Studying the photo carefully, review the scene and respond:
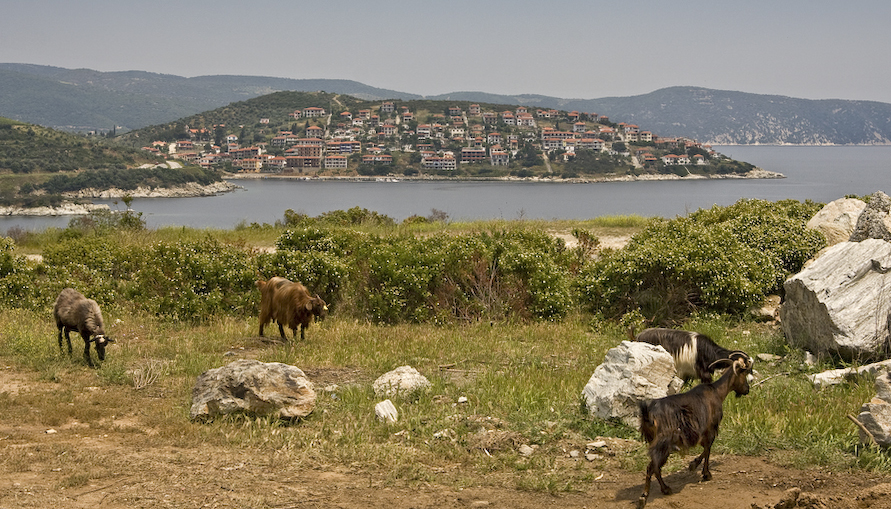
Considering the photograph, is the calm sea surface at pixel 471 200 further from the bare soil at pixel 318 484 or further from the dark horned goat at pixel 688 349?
the bare soil at pixel 318 484

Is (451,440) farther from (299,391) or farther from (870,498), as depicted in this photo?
(870,498)

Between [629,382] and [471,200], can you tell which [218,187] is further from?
[629,382]

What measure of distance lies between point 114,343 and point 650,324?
8.07 m

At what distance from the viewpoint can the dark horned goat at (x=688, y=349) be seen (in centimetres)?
745

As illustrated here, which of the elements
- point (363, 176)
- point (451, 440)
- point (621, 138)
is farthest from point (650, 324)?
A: point (621, 138)

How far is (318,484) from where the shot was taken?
5.38 metres

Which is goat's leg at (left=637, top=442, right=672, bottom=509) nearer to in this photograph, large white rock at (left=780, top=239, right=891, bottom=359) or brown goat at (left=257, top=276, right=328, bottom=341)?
large white rock at (left=780, top=239, right=891, bottom=359)

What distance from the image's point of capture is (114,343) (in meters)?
10.2

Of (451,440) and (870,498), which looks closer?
(870,498)

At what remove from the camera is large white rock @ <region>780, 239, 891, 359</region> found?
28.2 feet

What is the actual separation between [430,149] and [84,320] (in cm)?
16522

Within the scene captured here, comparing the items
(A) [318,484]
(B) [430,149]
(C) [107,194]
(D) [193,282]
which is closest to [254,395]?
(A) [318,484]

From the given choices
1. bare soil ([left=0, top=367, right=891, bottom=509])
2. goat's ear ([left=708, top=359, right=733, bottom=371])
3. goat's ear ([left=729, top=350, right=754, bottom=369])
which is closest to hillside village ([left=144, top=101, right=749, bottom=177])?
goat's ear ([left=708, top=359, right=733, bottom=371])

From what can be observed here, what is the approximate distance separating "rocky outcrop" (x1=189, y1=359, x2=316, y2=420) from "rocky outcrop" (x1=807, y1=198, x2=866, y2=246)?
1164 cm
